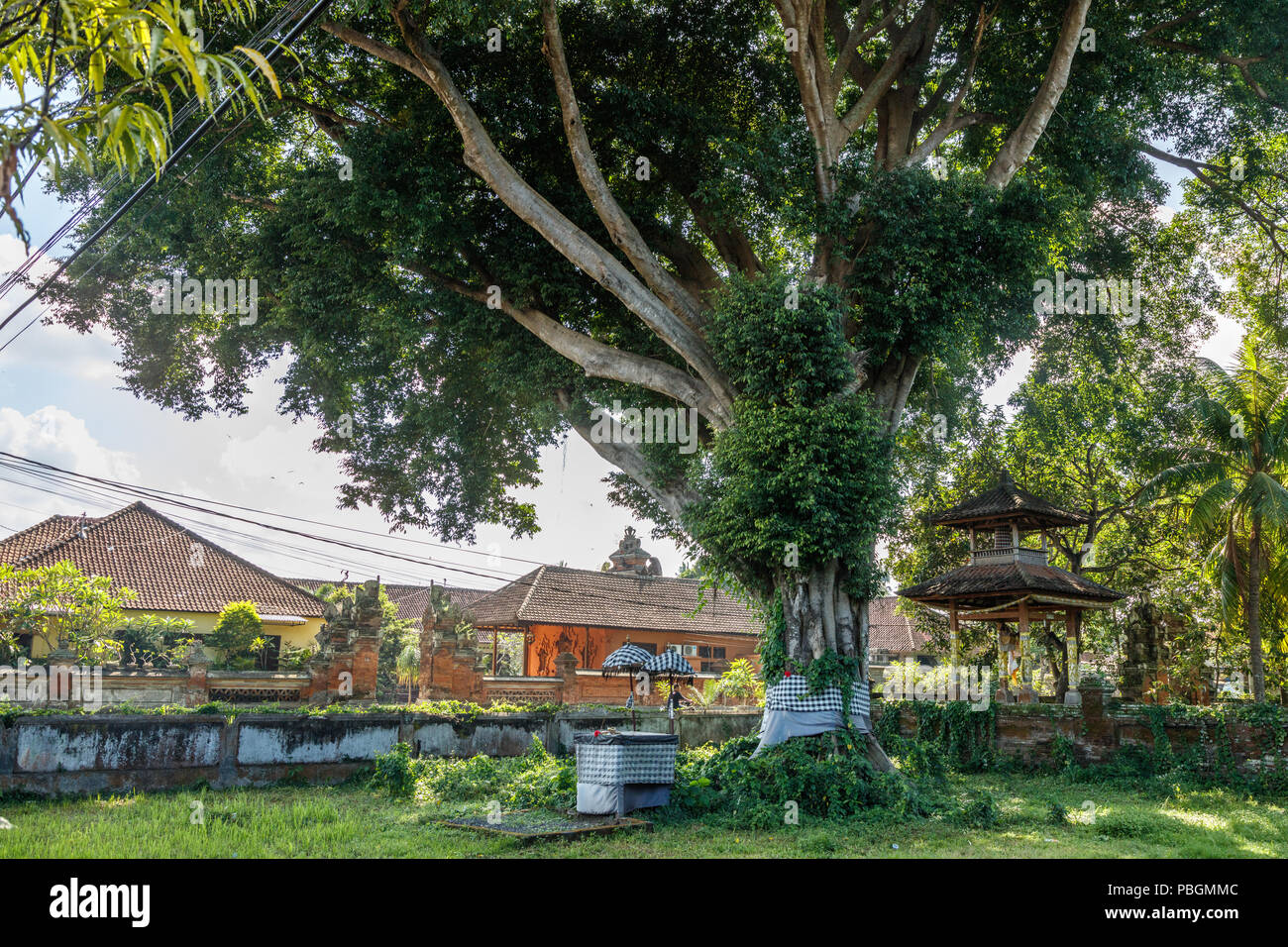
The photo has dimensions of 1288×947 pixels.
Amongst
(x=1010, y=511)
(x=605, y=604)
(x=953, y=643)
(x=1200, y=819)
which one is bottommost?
(x=1200, y=819)

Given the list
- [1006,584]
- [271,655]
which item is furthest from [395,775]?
[271,655]

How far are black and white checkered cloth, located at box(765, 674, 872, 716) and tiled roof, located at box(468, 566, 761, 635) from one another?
62.9 feet

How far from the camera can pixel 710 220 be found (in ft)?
51.6

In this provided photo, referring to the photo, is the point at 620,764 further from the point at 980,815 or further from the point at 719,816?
the point at 980,815

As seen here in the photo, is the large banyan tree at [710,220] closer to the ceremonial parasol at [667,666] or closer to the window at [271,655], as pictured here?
the ceremonial parasol at [667,666]

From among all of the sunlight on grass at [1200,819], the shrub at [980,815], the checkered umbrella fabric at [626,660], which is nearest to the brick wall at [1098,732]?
the sunlight on grass at [1200,819]

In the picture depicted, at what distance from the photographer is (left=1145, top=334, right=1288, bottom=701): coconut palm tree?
62.3 ft

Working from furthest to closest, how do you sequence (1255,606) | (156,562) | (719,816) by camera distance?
(156,562)
(1255,606)
(719,816)

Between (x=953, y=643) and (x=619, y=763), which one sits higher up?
(x=953, y=643)

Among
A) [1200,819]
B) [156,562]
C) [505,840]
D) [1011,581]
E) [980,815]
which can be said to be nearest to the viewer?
[505,840]

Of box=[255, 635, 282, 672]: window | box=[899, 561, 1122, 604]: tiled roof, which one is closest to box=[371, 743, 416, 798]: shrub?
box=[899, 561, 1122, 604]: tiled roof

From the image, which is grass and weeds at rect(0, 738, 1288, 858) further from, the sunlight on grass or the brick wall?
the brick wall

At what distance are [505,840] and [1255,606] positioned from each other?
16709 millimetres

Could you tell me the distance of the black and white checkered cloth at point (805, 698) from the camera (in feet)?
41.1
